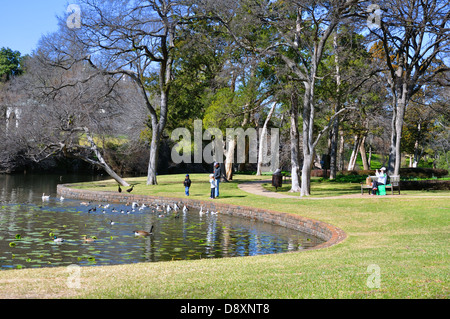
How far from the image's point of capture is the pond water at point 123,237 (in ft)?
41.5

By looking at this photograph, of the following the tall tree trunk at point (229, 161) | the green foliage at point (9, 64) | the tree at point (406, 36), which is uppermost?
the green foliage at point (9, 64)

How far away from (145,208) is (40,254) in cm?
1193

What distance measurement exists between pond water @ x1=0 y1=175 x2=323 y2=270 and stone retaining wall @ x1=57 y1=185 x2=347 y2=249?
0.40 meters

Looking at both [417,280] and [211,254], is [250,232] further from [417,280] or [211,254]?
[417,280]

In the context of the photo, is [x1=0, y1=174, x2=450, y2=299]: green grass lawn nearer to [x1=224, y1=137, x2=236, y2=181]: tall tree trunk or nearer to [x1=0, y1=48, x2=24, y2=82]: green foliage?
[x1=224, y1=137, x2=236, y2=181]: tall tree trunk

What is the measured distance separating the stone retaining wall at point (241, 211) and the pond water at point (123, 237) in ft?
1.31

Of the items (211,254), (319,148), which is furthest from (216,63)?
(319,148)

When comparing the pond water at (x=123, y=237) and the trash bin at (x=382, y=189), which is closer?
the pond water at (x=123, y=237)

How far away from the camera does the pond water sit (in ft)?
41.5

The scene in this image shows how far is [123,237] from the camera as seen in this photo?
1590 cm

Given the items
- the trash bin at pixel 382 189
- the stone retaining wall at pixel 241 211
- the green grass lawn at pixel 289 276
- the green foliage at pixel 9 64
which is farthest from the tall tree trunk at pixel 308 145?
the green foliage at pixel 9 64

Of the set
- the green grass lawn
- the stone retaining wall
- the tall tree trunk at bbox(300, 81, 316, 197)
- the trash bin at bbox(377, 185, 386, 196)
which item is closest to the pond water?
the stone retaining wall

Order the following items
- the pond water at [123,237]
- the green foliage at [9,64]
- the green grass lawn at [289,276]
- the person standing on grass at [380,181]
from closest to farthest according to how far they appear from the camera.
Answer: the green grass lawn at [289,276], the pond water at [123,237], the person standing on grass at [380,181], the green foliage at [9,64]

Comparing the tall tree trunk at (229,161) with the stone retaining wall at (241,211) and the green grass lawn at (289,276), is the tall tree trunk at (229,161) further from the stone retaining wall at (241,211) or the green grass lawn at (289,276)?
the green grass lawn at (289,276)
